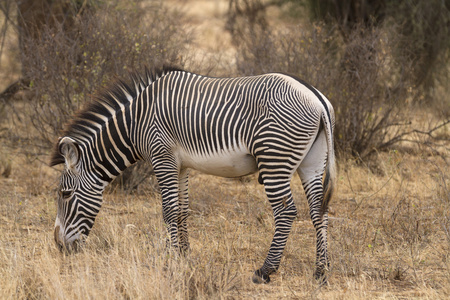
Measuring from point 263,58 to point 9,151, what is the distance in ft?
14.3

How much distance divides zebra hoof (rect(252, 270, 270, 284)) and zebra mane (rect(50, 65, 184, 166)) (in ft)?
6.34

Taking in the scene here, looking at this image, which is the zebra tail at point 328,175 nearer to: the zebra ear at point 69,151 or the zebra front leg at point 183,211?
the zebra front leg at point 183,211

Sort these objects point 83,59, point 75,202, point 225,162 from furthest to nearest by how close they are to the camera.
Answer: point 83,59 → point 75,202 → point 225,162

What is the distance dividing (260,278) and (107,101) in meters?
2.12

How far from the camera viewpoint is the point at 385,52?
26.5 feet

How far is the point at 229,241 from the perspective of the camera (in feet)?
18.3

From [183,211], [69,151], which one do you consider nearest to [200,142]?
[183,211]

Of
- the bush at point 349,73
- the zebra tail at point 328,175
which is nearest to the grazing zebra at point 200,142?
the zebra tail at point 328,175

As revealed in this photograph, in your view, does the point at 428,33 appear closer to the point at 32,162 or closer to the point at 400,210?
the point at 400,210

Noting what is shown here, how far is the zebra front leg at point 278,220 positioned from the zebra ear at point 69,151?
1.73 metres

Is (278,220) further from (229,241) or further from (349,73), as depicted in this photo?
(349,73)

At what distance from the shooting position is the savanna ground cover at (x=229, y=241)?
4324 millimetres

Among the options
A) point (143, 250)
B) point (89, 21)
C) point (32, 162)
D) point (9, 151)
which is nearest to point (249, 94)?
point (143, 250)

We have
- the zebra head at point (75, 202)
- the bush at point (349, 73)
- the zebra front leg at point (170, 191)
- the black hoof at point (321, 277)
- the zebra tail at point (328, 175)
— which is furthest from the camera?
the bush at point (349, 73)
